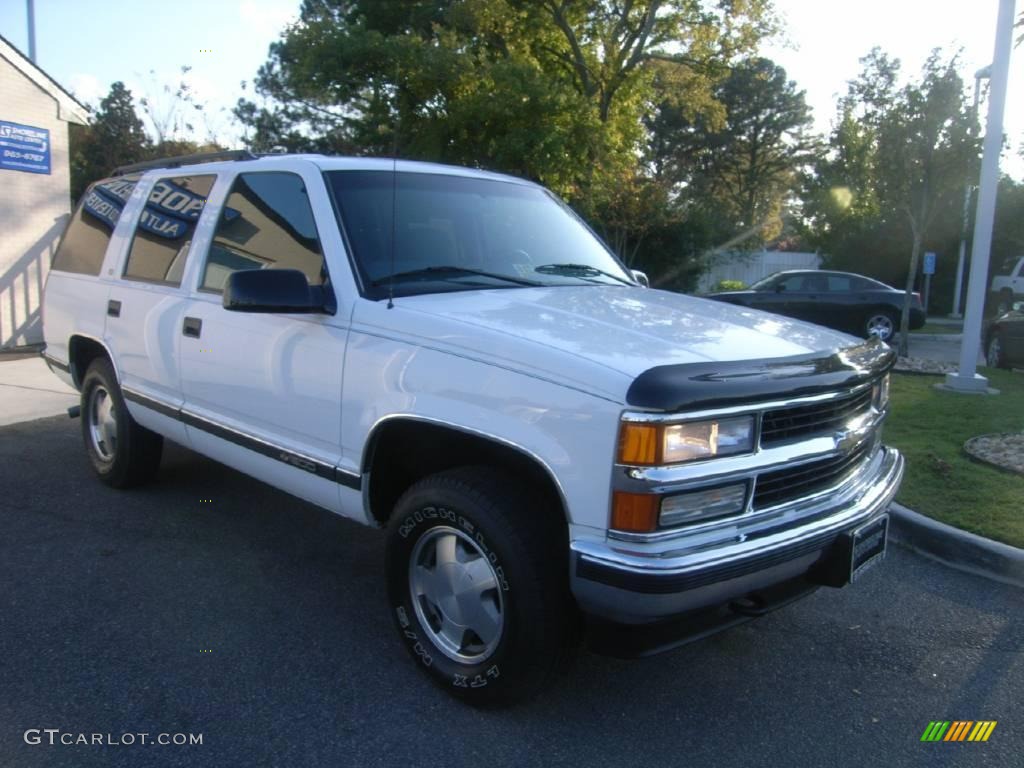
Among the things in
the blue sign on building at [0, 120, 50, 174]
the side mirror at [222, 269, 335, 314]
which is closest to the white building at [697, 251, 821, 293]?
the blue sign on building at [0, 120, 50, 174]

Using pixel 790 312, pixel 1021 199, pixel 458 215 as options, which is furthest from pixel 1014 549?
pixel 1021 199

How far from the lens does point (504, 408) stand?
111 inches

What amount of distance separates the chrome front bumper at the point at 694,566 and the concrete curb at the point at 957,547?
210 centimetres

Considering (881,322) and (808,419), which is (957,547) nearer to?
(808,419)

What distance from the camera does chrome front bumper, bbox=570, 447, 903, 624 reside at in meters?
2.54

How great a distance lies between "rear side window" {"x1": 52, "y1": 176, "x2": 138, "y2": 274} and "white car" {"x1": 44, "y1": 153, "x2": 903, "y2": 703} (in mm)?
919

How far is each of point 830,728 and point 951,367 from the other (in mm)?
10323

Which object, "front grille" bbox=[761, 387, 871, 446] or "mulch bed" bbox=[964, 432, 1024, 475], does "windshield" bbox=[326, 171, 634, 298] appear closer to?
"front grille" bbox=[761, 387, 871, 446]

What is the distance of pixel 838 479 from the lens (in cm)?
320

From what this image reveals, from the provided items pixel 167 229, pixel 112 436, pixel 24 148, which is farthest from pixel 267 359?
pixel 24 148

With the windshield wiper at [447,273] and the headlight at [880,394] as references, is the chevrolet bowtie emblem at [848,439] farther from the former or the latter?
the windshield wiper at [447,273]

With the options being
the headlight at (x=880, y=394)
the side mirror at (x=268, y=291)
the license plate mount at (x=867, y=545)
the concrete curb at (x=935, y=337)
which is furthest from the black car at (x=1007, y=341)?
the side mirror at (x=268, y=291)

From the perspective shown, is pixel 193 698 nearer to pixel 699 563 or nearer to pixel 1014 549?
pixel 699 563

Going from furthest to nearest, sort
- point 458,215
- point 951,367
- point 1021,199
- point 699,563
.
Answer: point 1021,199 → point 951,367 → point 458,215 → point 699,563
